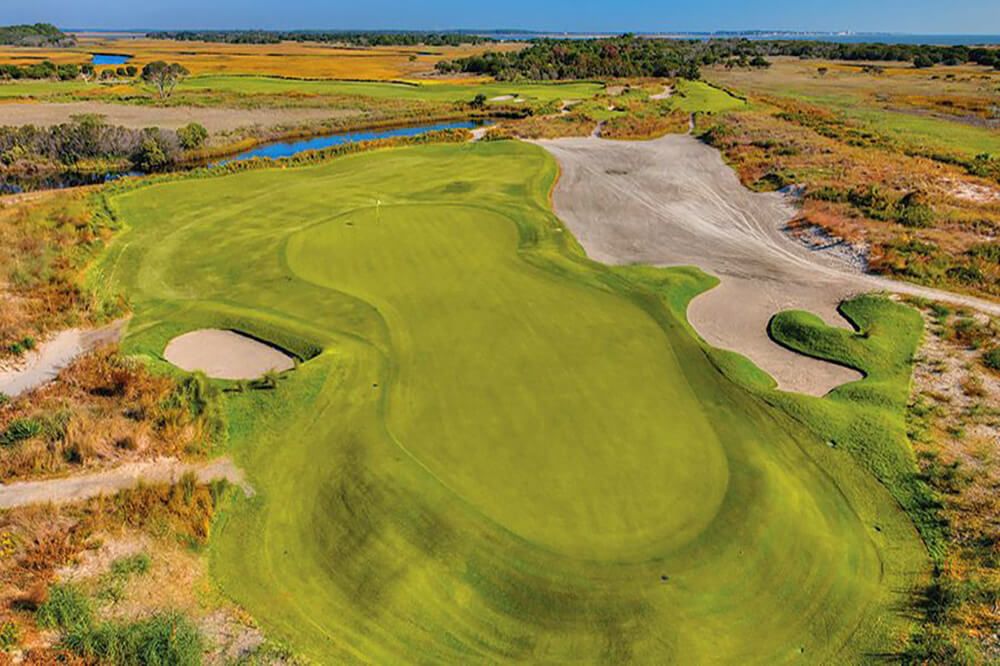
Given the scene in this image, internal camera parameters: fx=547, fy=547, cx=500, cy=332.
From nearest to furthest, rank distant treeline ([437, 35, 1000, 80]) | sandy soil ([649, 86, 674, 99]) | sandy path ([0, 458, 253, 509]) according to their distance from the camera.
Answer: sandy path ([0, 458, 253, 509]) → sandy soil ([649, 86, 674, 99]) → distant treeline ([437, 35, 1000, 80])

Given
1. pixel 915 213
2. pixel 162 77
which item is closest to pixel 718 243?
pixel 915 213

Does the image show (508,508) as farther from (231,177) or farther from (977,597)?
(231,177)

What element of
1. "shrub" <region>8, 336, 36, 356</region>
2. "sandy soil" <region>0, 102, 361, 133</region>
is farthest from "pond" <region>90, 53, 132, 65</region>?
"shrub" <region>8, 336, 36, 356</region>

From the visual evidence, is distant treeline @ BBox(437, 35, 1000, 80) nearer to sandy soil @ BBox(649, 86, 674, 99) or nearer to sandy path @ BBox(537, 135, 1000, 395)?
sandy soil @ BBox(649, 86, 674, 99)

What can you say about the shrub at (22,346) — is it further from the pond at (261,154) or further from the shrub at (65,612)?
the pond at (261,154)

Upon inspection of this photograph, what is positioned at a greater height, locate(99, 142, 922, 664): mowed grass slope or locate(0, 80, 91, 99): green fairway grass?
locate(0, 80, 91, 99): green fairway grass

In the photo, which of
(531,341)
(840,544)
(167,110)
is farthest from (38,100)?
(840,544)

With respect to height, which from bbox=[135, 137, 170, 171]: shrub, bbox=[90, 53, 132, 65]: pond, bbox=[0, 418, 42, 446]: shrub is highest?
bbox=[90, 53, 132, 65]: pond

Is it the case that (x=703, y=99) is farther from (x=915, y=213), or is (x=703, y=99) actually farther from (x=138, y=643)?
(x=138, y=643)
